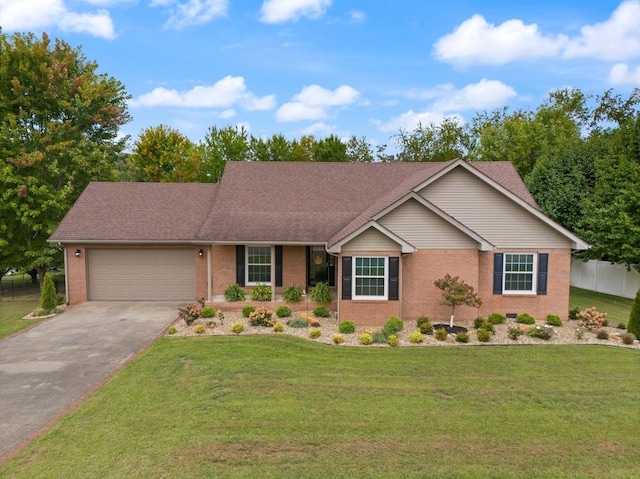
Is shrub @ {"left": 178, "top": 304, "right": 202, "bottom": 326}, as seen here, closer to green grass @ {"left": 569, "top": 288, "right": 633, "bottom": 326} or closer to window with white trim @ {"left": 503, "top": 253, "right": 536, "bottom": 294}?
window with white trim @ {"left": 503, "top": 253, "right": 536, "bottom": 294}

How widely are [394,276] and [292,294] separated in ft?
14.2

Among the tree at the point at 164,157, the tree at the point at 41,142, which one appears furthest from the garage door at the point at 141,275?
the tree at the point at 164,157

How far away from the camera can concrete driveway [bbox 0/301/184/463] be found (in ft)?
26.7

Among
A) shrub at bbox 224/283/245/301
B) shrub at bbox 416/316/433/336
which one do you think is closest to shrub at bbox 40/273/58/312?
shrub at bbox 224/283/245/301

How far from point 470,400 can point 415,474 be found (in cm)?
315

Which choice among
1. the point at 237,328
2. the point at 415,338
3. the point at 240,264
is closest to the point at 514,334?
the point at 415,338

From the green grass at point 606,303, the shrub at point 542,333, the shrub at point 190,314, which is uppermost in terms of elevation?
the shrub at point 190,314

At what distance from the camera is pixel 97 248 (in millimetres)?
18406

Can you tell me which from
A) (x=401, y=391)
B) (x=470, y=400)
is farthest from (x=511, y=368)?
(x=401, y=391)

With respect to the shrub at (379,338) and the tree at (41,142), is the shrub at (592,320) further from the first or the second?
the tree at (41,142)

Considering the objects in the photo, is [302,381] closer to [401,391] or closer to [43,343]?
[401,391]

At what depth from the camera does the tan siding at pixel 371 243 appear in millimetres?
14297

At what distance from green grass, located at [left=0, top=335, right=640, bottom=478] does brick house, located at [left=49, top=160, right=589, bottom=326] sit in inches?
162

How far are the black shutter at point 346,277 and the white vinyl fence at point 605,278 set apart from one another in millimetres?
16666
